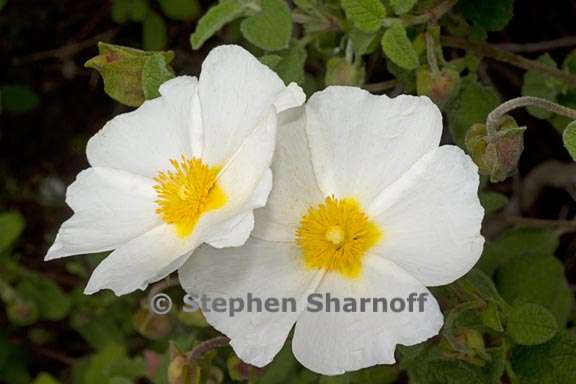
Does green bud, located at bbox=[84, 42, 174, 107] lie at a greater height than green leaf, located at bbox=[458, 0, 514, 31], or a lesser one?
greater

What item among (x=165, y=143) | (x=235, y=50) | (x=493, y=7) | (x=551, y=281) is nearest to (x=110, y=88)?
(x=165, y=143)

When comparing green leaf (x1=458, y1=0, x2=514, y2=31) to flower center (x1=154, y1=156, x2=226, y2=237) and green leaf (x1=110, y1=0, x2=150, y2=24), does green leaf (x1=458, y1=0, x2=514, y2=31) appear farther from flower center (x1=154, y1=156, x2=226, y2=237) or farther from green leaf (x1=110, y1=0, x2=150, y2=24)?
green leaf (x1=110, y1=0, x2=150, y2=24)

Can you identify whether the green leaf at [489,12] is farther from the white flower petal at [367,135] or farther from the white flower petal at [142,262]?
the white flower petal at [142,262]

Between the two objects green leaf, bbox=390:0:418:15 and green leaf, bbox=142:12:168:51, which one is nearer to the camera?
green leaf, bbox=390:0:418:15

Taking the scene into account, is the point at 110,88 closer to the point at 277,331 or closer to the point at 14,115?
the point at 277,331

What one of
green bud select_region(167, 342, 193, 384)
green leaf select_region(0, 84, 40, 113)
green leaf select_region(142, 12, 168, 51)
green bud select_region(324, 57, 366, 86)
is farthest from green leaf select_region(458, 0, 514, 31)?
green leaf select_region(0, 84, 40, 113)
